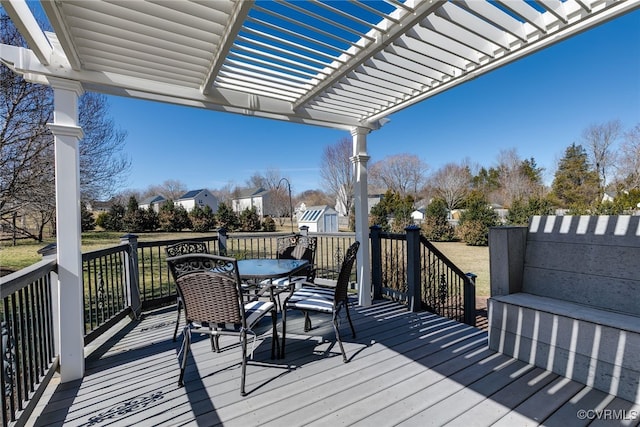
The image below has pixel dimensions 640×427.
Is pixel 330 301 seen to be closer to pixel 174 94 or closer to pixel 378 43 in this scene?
pixel 378 43

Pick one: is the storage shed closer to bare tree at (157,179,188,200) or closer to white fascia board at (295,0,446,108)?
white fascia board at (295,0,446,108)

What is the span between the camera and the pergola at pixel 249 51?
5.90 feet

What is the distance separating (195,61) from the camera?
7.74 feet

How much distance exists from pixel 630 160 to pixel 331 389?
20849mm

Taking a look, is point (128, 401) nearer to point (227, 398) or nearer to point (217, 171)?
point (227, 398)

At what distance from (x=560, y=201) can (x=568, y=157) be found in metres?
3.92

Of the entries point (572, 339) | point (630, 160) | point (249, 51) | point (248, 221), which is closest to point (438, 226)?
point (248, 221)

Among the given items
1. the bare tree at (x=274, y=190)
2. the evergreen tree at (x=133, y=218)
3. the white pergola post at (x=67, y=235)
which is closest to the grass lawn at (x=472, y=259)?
the white pergola post at (x=67, y=235)

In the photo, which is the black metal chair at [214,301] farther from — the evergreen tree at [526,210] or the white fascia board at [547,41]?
the evergreen tree at [526,210]

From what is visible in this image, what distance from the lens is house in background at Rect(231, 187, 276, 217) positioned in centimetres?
2655

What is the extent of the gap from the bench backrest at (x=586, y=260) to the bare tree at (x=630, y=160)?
17103 mm

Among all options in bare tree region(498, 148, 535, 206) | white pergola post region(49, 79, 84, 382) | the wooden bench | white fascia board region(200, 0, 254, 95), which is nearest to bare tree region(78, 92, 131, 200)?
white pergola post region(49, 79, 84, 382)

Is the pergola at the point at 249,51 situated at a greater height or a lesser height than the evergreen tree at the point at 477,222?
greater

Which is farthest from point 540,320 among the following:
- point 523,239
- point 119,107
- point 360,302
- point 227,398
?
point 119,107
